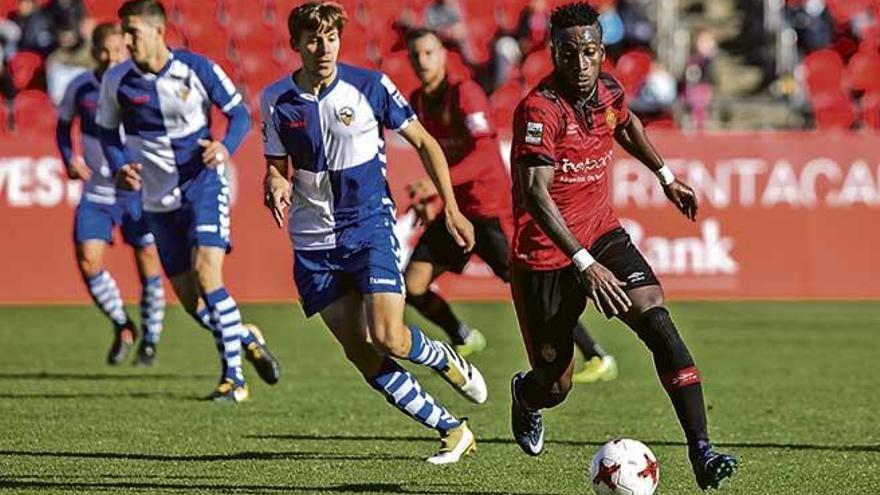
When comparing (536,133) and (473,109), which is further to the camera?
(473,109)

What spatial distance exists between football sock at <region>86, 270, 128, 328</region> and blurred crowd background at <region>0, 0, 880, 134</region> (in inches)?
332

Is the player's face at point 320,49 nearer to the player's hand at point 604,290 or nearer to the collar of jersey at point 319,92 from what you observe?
the collar of jersey at point 319,92

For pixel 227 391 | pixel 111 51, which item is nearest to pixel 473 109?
pixel 227 391

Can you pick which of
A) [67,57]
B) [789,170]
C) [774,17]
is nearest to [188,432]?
[789,170]

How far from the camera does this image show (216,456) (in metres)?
9.23

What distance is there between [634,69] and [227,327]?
42.1 feet

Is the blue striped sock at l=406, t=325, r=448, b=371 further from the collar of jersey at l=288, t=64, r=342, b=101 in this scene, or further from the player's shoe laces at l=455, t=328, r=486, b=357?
the player's shoe laces at l=455, t=328, r=486, b=357

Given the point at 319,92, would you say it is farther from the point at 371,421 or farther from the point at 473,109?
the point at 473,109

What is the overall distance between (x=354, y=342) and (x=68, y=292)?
1146 cm

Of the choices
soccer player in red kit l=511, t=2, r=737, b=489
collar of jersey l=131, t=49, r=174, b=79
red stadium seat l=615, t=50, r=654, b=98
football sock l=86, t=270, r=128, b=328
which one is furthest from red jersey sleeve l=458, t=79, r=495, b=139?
red stadium seat l=615, t=50, r=654, b=98

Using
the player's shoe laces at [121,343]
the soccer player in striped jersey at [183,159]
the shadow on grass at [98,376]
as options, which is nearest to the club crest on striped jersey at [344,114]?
the soccer player in striped jersey at [183,159]

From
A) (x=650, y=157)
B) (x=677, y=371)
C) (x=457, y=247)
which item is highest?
(x=650, y=157)

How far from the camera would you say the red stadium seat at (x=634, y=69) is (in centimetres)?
2345

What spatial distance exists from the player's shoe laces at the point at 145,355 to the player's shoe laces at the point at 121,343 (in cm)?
20
